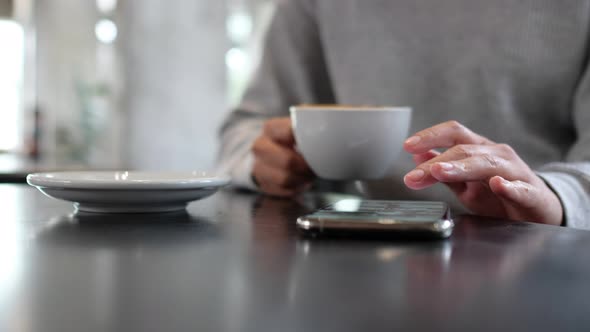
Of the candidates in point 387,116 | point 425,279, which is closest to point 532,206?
point 387,116

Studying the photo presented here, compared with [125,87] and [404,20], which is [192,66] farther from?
[404,20]

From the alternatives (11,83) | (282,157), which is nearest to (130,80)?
(11,83)

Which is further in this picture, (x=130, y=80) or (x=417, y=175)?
(x=130, y=80)

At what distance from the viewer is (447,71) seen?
118 cm

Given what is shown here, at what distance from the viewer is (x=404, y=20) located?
4.04 feet

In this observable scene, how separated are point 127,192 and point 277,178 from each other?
1.16 ft

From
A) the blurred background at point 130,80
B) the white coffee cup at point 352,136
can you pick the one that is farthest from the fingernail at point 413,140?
the blurred background at point 130,80

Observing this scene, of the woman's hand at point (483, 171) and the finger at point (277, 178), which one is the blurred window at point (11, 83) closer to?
the finger at point (277, 178)

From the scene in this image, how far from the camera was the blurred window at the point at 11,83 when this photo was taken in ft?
11.7

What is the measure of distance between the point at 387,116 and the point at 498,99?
17.6 inches

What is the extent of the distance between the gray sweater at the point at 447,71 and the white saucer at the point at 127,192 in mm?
370

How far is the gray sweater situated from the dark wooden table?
0.51m

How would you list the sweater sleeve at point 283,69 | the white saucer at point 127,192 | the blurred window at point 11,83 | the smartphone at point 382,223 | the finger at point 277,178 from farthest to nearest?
the blurred window at point 11,83, the sweater sleeve at point 283,69, the finger at point 277,178, the white saucer at point 127,192, the smartphone at point 382,223

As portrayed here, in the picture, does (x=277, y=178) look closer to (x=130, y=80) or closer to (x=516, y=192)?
(x=516, y=192)
